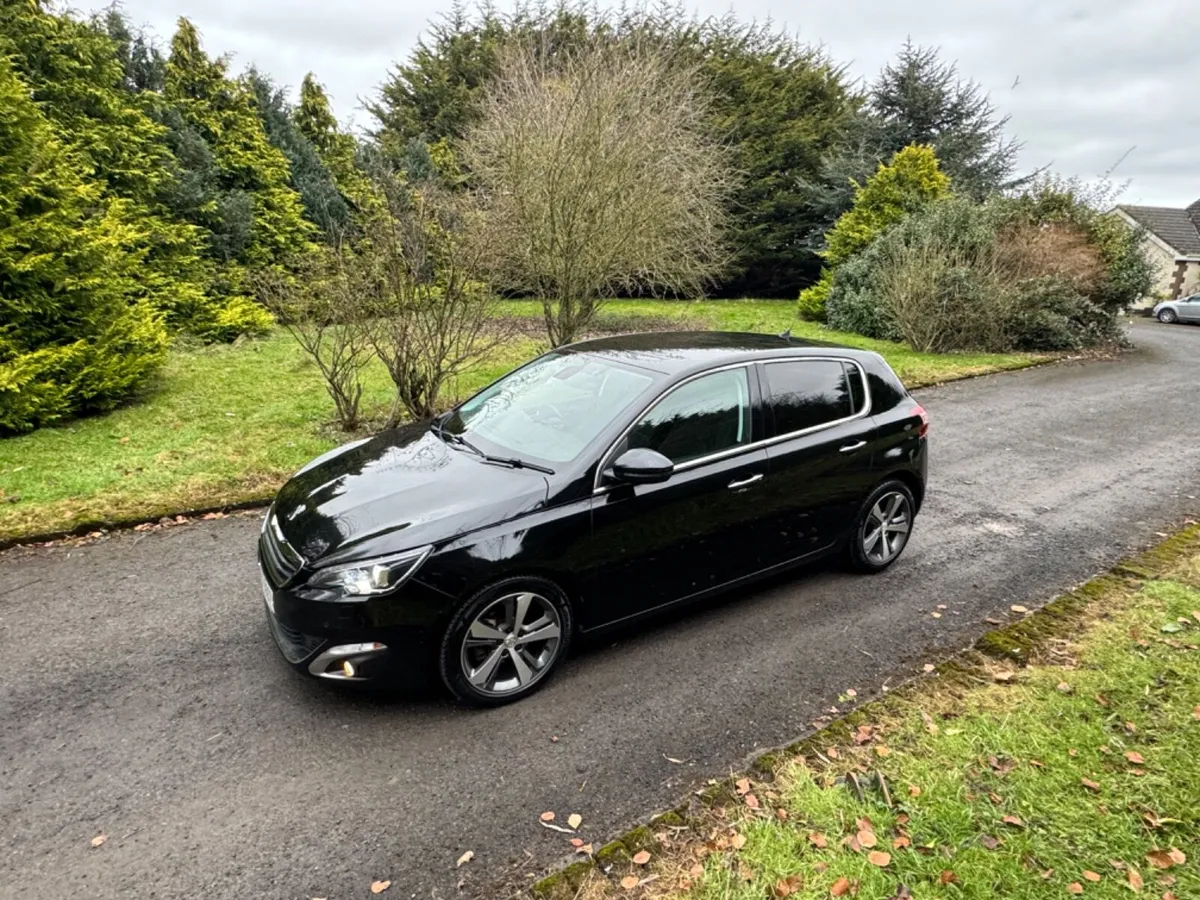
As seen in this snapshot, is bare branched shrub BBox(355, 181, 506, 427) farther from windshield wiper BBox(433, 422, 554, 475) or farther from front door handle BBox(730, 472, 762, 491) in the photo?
front door handle BBox(730, 472, 762, 491)

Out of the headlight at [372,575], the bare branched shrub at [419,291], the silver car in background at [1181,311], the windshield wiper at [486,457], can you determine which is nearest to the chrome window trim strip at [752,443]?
the windshield wiper at [486,457]

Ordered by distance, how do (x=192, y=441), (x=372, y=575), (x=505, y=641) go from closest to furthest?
(x=372, y=575)
(x=505, y=641)
(x=192, y=441)

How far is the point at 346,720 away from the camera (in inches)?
126

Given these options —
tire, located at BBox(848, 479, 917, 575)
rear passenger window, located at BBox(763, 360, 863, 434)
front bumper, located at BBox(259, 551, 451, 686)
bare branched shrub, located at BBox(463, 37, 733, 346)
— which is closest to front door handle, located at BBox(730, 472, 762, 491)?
rear passenger window, located at BBox(763, 360, 863, 434)

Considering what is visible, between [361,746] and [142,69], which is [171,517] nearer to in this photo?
[361,746]

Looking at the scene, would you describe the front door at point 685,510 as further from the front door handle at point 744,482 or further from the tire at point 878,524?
the tire at point 878,524

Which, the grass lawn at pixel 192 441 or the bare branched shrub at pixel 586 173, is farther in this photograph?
the bare branched shrub at pixel 586 173

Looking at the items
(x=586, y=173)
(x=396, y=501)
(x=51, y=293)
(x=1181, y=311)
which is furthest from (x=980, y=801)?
A: (x=1181, y=311)

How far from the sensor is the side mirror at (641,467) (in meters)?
3.41

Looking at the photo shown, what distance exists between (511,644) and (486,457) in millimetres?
1019

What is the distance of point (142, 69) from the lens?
14.9 m

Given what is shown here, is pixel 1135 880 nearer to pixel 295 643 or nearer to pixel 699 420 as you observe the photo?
pixel 699 420

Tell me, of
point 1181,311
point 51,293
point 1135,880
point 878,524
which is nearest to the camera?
point 1135,880

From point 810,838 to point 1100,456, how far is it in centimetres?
699
